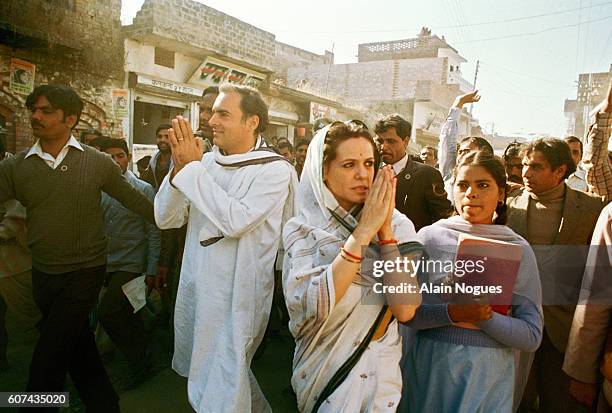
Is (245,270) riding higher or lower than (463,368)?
higher

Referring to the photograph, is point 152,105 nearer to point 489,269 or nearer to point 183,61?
point 183,61

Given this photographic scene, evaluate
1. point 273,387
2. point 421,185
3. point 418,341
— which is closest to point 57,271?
point 273,387

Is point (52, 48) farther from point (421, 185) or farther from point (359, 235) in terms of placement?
point (359, 235)

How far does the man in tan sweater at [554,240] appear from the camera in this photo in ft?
7.91

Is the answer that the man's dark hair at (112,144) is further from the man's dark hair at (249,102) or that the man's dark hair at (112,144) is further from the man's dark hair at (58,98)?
the man's dark hair at (249,102)

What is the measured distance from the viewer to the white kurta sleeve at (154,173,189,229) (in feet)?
7.63

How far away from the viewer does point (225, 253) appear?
7.47 feet

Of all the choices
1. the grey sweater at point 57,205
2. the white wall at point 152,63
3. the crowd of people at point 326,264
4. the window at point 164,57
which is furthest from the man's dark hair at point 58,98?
the window at point 164,57

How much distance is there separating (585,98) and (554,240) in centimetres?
1104

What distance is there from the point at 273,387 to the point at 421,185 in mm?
1888

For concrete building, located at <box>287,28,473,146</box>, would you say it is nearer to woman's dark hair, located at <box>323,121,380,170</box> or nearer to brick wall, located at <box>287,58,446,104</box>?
brick wall, located at <box>287,58,446,104</box>

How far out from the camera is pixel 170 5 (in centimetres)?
984

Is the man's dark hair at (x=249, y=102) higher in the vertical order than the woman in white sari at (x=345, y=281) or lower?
higher

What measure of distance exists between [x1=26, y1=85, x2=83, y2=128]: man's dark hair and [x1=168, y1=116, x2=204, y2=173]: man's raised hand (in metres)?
0.81
